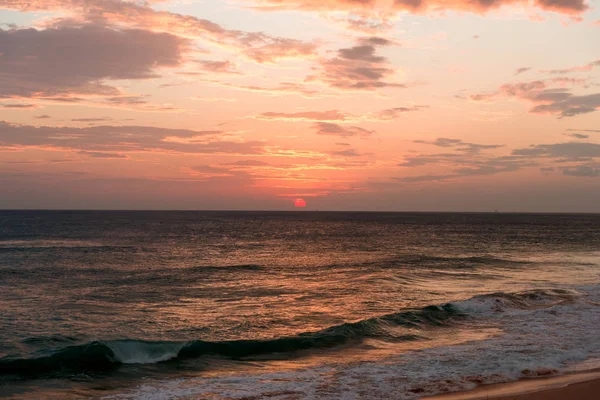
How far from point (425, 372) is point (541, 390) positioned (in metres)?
3.36

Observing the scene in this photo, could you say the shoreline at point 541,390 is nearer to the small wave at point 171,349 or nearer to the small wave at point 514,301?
the small wave at point 171,349

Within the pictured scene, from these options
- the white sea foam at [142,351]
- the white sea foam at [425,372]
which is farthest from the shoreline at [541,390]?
the white sea foam at [142,351]

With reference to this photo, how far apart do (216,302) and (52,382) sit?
1279cm

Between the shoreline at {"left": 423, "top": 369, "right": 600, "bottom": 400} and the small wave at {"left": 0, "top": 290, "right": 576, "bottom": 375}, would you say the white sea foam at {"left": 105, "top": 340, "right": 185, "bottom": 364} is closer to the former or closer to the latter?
the small wave at {"left": 0, "top": 290, "right": 576, "bottom": 375}

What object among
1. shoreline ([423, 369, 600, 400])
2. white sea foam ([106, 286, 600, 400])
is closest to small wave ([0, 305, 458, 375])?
white sea foam ([106, 286, 600, 400])

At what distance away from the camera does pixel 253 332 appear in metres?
21.0

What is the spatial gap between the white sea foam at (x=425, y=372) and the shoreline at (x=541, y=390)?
489 millimetres

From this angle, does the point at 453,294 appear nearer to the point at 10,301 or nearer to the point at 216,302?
the point at 216,302

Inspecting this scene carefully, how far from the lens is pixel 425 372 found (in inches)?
606

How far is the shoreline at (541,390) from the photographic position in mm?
12609

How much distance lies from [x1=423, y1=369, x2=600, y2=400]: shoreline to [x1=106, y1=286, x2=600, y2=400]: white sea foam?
0.49 metres

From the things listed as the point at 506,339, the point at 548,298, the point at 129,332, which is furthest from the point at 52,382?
the point at 548,298

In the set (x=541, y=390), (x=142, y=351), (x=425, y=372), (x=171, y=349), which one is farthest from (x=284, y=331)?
(x=541, y=390)

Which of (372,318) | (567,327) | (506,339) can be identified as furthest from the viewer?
(372,318)
